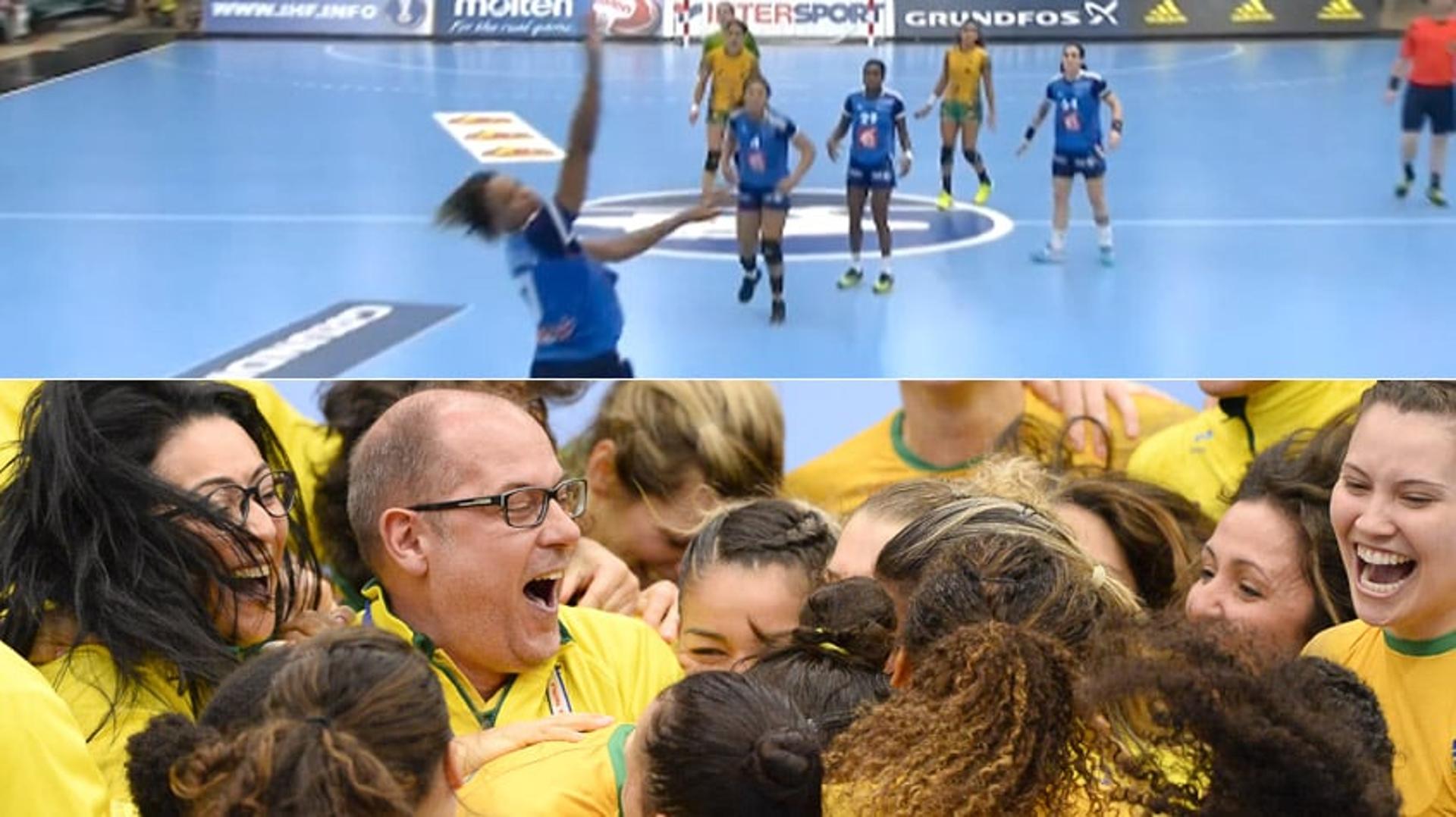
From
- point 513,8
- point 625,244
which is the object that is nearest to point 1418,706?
point 625,244

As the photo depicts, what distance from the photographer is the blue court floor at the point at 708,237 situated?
1188 centimetres

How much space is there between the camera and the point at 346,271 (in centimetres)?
1362

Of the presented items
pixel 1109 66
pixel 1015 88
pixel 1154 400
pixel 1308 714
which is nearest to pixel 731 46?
pixel 1015 88

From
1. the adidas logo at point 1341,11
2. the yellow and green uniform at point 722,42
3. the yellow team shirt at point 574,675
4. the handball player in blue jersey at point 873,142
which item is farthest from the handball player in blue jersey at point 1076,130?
the adidas logo at point 1341,11

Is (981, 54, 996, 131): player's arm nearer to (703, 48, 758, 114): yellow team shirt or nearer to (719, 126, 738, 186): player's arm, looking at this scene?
(703, 48, 758, 114): yellow team shirt

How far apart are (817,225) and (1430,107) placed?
4767 millimetres

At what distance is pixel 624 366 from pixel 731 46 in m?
8.58

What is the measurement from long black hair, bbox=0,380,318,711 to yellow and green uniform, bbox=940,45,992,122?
42.8 feet

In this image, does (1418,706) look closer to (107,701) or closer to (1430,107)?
(107,701)

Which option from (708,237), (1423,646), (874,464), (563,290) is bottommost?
(708,237)

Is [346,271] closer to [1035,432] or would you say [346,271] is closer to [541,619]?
[1035,432]

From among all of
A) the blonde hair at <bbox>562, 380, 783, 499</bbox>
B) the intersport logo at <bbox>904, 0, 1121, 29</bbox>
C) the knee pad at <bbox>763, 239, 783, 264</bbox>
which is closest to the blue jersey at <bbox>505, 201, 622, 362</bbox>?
the blonde hair at <bbox>562, 380, 783, 499</bbox>

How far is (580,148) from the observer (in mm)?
7715

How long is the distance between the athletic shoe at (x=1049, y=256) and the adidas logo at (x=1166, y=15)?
10.0m
